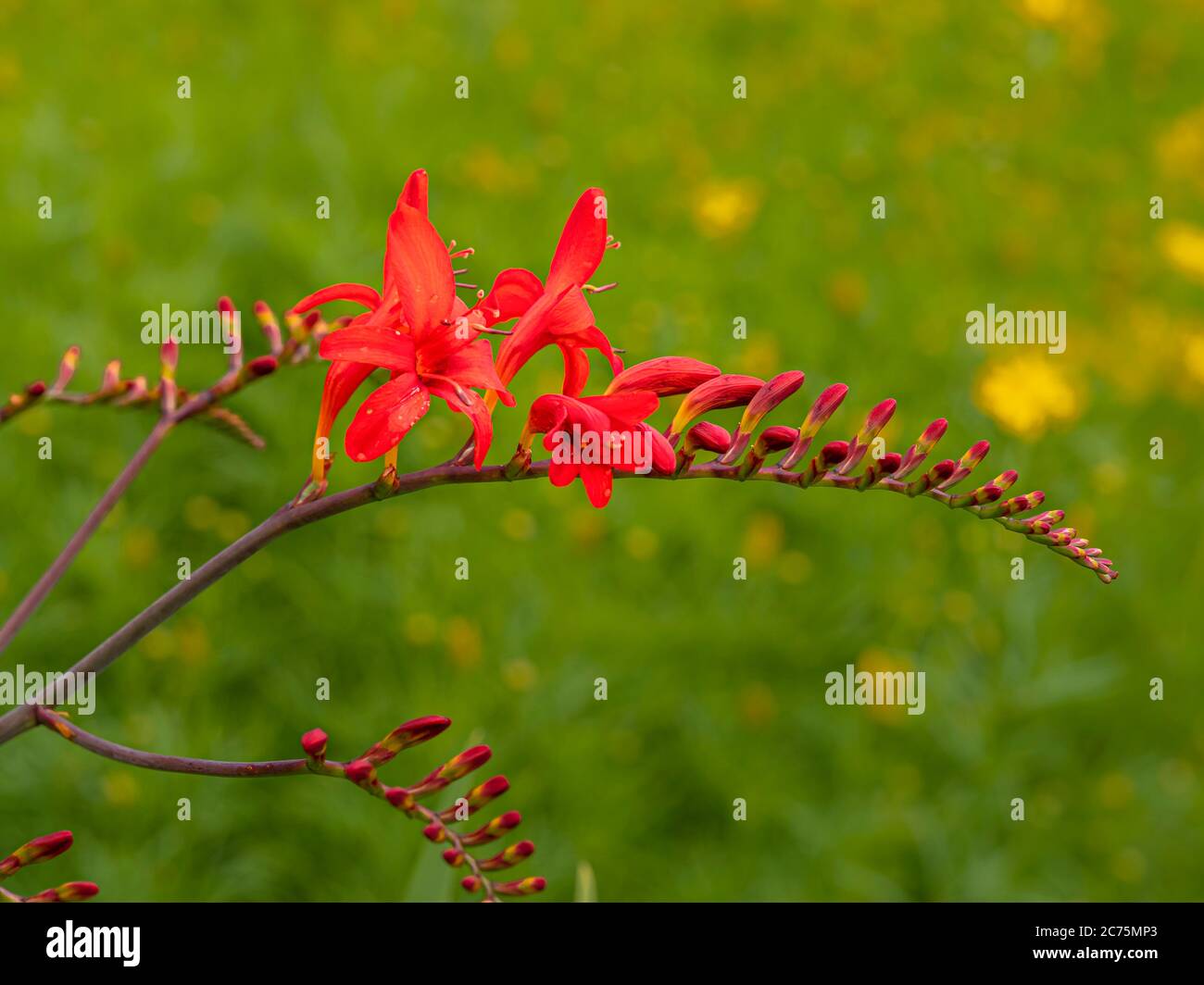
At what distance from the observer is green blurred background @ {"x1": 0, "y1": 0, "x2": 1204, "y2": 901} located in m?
2.75

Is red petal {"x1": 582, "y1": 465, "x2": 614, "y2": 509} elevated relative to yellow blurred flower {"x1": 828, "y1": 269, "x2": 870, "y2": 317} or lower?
lower

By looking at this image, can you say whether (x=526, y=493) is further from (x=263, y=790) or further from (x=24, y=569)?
(x=24, y=569)

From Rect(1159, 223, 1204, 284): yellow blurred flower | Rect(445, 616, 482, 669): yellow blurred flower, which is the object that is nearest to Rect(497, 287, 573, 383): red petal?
Rect(445, 616, 482, 669): yellow blurred flower

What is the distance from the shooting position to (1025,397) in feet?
11.5

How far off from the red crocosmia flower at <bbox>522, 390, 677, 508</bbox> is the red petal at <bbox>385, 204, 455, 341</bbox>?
12 centimetres

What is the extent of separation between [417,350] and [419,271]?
0.20ft

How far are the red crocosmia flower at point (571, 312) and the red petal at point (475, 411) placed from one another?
68 mm

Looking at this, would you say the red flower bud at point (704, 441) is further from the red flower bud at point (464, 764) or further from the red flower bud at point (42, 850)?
the red flower bud at point (42, 850)

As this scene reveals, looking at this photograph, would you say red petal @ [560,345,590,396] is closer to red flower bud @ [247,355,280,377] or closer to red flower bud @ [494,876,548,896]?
red flower bud @ [247,355,280,377]

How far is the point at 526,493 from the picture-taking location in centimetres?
337

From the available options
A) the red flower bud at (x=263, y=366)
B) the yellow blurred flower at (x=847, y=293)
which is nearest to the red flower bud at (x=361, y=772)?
the red flower bud at (x=263, y=366)

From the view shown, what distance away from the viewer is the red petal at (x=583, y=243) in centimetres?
101
